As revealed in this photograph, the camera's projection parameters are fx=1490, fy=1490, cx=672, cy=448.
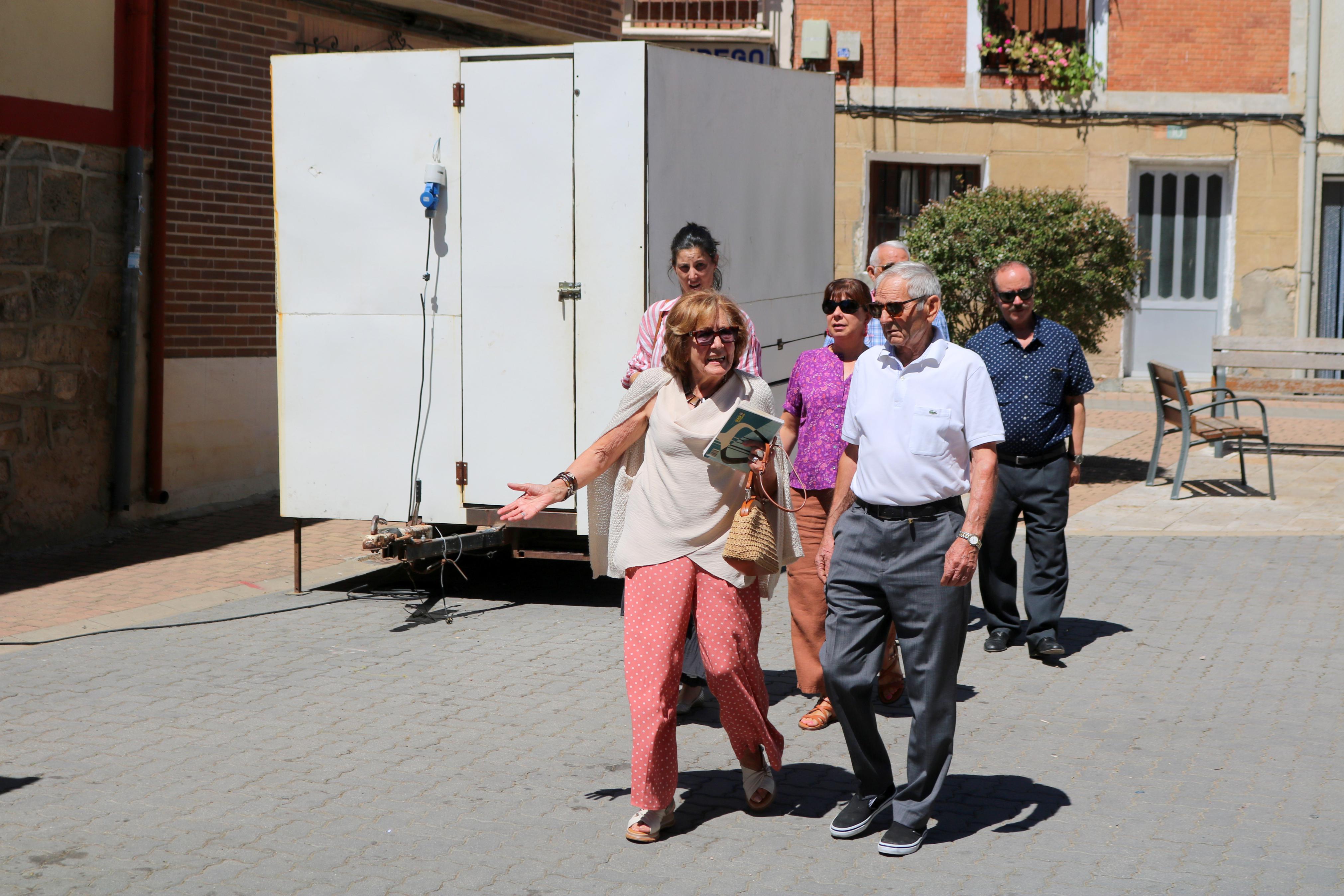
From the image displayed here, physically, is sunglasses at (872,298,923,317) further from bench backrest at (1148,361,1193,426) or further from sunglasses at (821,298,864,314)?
bench backrest at (1148,361,1193,426)

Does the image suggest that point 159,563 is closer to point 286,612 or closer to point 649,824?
point 286,612

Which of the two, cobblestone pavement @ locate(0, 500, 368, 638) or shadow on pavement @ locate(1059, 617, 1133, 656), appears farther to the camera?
cobblestone pavement @ locate(0, 500, 368, 638)

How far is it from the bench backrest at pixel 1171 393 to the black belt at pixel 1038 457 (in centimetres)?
454

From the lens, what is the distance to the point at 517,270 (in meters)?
7.69

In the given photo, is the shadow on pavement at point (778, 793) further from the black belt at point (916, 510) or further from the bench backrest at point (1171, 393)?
the bench backrest at point (1171, 393)

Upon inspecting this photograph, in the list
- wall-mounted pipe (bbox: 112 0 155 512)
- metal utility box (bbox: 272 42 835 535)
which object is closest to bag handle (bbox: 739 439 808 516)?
metal utility box (bbox: 272 42 835 535)

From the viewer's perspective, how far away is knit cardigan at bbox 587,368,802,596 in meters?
4.82

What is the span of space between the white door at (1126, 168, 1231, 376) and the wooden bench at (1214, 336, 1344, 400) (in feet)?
21.1

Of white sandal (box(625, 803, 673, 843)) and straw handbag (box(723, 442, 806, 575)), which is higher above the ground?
straw handbag (box(723, 442, 806, 575))

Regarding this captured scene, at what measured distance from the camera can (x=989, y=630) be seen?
282 inches

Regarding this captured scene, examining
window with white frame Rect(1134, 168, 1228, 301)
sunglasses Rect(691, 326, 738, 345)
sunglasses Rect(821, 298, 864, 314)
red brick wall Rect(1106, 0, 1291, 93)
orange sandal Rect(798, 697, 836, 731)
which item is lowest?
orange sandal Rect(798, 697, 836, 731)

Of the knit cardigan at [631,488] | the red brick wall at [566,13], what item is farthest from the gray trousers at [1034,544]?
the red brick wall at [566,13]

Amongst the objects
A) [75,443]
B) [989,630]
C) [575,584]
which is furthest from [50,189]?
[989,630]

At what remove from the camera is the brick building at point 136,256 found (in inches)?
371
